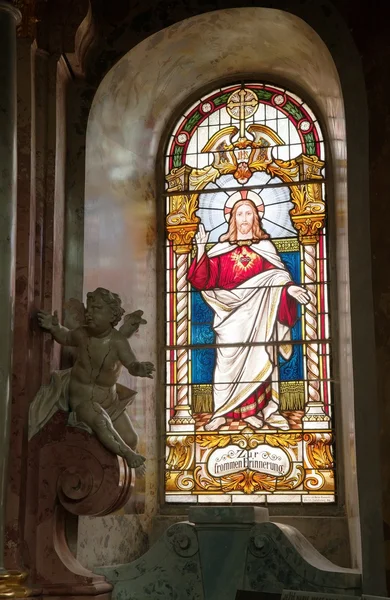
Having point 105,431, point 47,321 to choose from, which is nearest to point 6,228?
point 47,321

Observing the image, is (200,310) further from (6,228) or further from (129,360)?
(6,228)

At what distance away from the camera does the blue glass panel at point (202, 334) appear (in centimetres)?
819

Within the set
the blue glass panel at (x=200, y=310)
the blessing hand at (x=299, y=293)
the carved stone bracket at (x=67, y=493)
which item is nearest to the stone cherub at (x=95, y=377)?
the carved stone bracket at (x=67, y=493)

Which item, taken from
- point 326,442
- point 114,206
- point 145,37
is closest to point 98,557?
point 326,442

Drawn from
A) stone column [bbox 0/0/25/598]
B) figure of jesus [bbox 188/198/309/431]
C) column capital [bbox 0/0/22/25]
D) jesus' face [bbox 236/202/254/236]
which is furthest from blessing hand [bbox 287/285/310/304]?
column capital [bbox 0/0/22/25]

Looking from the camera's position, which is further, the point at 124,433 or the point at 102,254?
the point at 102,254

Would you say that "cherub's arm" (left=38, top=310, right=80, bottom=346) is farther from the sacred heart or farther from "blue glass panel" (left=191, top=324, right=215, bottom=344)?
the sacred heart

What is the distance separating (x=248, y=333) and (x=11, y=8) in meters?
2.91

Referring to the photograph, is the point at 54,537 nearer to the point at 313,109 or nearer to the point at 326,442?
the point at 326,442

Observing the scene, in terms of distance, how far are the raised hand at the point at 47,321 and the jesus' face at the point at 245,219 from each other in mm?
2001

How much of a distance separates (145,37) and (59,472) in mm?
3159

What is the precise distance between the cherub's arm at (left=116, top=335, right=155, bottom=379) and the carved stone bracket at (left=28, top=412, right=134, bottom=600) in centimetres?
50

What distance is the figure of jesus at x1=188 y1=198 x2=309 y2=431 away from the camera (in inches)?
314

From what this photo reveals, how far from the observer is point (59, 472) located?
673 centimetres
